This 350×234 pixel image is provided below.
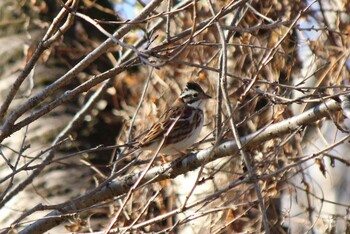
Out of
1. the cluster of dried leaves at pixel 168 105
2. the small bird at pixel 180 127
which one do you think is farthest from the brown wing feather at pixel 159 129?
the cluster of dried leaves at pixel 168 105

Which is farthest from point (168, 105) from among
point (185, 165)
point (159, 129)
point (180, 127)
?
point (185, 165)

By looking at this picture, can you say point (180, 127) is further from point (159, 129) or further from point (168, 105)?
point (168, 105)

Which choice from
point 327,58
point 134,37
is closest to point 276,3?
point 327,58

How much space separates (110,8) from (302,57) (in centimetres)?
298

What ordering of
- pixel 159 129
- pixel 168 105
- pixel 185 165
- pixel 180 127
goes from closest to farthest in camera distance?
1. pixel 185 165
2. pixel 159 129
3. pixel 180 127
4. pixel 168 105

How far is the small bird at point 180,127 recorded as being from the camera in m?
5.95

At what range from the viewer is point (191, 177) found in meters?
7.82

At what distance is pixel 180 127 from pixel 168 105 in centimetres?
145

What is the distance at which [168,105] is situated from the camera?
24.9ft

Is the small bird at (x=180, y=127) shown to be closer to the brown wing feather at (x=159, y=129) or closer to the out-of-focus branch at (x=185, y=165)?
the brown wing feather at (x=159, y=129)

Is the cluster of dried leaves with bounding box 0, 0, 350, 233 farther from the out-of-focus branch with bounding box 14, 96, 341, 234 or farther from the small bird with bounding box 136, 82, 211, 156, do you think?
the small bird with bounding box 136, 82, 211, 156

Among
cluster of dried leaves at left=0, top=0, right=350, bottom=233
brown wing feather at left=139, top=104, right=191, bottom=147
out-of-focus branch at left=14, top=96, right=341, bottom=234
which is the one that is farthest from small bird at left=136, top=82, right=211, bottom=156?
out-of-focus branch at left=14, top=96, right=341, bottom=234

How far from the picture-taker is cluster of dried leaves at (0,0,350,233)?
193 inches

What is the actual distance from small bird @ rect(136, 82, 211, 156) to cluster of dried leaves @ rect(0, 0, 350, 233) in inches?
5.3
